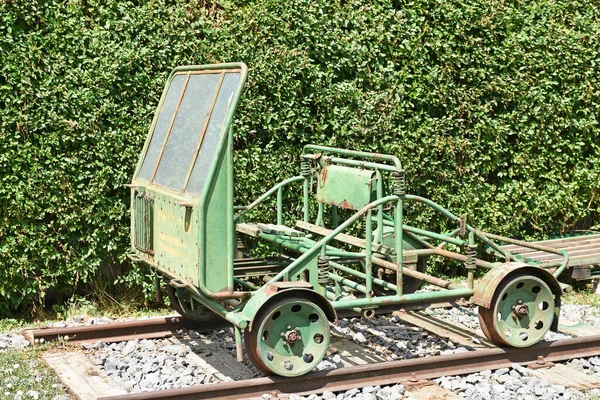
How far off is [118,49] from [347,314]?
3294 millimetres

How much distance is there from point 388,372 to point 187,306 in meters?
2.05

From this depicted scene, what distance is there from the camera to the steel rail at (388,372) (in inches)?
249

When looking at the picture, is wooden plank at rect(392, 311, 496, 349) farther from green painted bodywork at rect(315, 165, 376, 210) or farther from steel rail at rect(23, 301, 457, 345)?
steel rail at rect(23, 301, 457, 345)

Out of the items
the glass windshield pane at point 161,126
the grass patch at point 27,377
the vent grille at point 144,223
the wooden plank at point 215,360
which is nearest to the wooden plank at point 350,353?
the wooden plank at point 215,360

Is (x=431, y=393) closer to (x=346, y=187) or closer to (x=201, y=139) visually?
(x=346, y=187)

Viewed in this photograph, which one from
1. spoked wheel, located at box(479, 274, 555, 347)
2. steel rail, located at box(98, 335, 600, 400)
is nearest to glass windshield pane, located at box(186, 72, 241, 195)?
steel rail, located at box(98, 335, 600, 400)

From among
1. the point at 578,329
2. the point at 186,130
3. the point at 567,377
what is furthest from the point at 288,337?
the point at 578,329

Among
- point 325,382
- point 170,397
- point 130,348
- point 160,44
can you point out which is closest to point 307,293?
point 325,382

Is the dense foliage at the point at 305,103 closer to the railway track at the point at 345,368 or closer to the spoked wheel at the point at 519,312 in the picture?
the railway track at the point at 345,368

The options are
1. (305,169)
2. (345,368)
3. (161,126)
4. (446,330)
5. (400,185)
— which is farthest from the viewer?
(305,169)

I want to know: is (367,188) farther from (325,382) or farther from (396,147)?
(396,147)

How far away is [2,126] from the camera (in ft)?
27.4

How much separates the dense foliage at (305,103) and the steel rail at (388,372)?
2.95 metres

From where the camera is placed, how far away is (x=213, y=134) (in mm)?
6621
